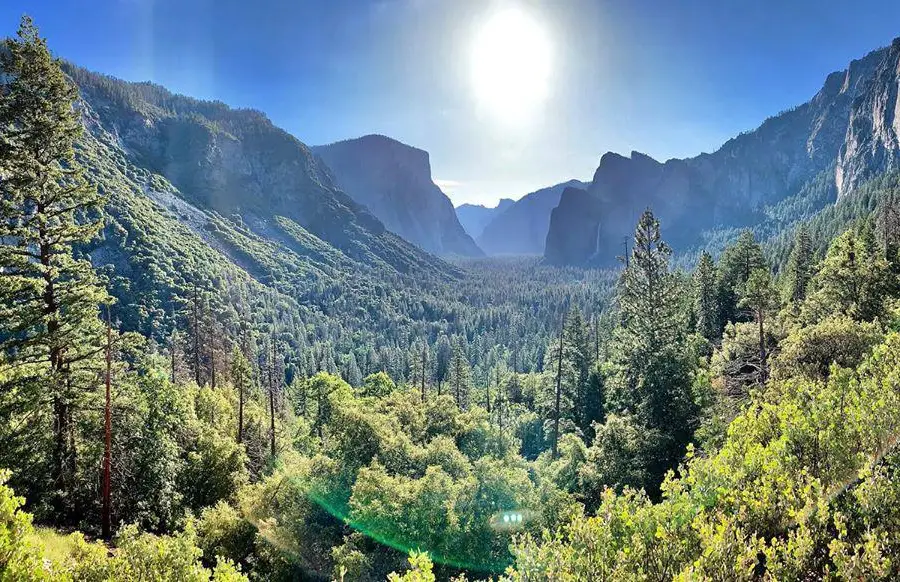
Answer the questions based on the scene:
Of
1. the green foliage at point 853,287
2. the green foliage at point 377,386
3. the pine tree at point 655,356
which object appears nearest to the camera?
the pine tree at point 655,356

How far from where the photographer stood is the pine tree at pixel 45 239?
15602 millimetres

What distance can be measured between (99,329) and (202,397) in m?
16.1

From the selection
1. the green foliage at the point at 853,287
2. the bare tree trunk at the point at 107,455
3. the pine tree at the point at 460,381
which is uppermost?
the green foliage at the point at 853,287

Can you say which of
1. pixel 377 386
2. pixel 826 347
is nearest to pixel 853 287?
pixel 826 347

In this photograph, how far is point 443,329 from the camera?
180750 millimetres

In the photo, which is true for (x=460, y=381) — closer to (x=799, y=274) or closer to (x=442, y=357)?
(x=799, y=274)

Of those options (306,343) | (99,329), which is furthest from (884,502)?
(306,343)

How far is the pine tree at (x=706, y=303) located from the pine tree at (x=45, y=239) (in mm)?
55532

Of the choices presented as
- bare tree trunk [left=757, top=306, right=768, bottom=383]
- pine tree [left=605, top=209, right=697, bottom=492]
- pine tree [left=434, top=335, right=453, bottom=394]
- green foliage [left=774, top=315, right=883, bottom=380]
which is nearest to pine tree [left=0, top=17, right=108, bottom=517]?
pine tree [left=605, top=209, right=697, bottom=492]

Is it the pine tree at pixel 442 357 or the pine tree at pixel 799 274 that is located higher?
the pine tree at pixel 799 274

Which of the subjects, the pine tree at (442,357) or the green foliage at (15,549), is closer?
the green foliage at (15,549)

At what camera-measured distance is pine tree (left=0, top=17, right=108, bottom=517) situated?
15602 mm

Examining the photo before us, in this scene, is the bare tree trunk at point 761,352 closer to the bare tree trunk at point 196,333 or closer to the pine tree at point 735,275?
the pine tree at point 735,275

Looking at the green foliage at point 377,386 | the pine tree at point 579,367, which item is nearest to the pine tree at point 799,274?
the pine tree at point 579,367
